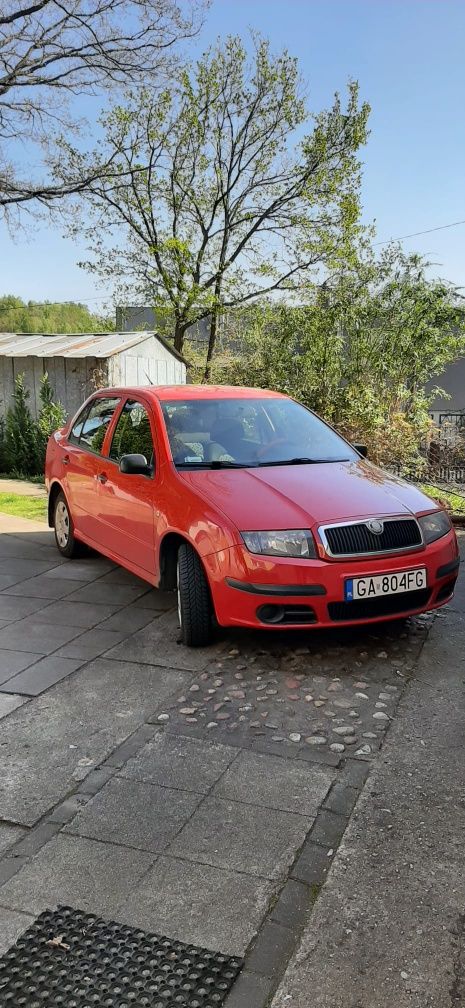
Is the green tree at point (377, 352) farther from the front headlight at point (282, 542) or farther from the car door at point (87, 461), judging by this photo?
the front headlight at point (282, 542)

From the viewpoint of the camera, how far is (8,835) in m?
2.57

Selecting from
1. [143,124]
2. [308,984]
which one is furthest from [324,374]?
[143,124]

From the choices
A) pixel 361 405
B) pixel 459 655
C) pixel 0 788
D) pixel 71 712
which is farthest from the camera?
pixel 361 405

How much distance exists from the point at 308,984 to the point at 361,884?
0.43 m

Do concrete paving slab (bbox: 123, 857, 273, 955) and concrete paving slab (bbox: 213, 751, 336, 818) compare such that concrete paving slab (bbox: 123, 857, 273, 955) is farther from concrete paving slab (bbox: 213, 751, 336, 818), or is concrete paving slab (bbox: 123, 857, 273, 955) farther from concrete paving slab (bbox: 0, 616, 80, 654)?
concrete paving slab (bbox: 0, 616, 80, 654)

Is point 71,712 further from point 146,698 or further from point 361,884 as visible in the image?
point 361,884

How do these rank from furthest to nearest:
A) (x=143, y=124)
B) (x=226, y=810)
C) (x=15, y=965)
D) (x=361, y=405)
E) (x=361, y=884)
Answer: (x=143, y=124) → (x=361, y=405) → (x=226, y=810) → (x=361, y=884) → (x=15, y=965)

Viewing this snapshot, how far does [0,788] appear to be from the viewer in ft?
9.41

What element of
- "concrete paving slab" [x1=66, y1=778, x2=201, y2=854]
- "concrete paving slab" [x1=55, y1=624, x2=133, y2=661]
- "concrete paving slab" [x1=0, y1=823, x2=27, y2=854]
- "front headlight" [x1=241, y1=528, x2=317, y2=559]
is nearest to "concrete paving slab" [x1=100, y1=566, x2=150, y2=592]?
"concrete paving slab" [x1=55, y1=624, x2=133, y2=661]

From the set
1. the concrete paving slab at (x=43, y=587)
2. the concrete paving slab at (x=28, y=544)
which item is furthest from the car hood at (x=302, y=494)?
the concrete paving slab at (x=28, y=544)

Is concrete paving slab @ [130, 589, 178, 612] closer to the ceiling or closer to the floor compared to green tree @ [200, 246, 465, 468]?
closer to the floor

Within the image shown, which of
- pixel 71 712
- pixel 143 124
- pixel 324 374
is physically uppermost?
pixel 143 124

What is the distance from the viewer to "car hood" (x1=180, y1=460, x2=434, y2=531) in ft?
13.1

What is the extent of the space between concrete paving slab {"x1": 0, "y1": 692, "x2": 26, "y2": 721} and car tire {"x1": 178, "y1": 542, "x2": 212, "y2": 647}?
40.0 inches
